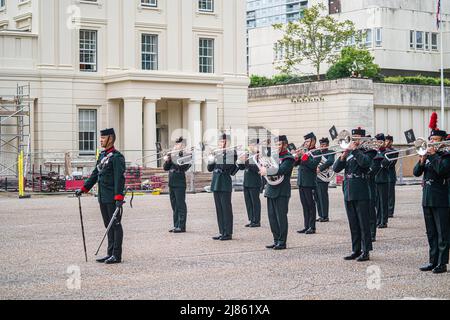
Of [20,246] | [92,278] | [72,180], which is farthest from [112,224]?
[72,180]

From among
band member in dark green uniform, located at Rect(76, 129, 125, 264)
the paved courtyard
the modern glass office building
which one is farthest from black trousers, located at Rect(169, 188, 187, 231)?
the modern glass office building

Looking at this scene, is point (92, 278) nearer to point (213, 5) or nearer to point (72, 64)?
point (72, 64)

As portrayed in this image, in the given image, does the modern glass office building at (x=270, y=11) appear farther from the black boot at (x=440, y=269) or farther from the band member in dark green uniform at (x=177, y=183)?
the black boot at (x=440, y=269)

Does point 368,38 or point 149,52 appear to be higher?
point 368,38

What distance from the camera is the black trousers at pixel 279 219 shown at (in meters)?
16.3

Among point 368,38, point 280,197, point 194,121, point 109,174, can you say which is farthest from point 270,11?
point 109,174

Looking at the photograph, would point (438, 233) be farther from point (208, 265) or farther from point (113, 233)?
point (113, 233)

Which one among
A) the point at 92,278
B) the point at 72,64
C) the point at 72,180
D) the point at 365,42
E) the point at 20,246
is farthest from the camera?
the point at 365,42

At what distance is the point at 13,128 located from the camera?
4375cm

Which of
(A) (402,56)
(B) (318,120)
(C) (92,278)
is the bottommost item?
(C) (92,278)

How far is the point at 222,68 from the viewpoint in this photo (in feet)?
166

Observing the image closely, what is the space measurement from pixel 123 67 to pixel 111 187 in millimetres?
32633

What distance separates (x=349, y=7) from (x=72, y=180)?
34.0 m

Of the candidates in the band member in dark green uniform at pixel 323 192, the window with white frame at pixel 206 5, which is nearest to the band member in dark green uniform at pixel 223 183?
the band member in dark green uniform at pixel 323 192
